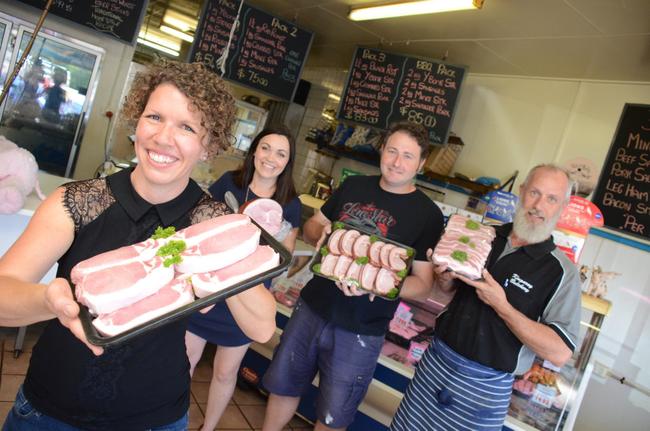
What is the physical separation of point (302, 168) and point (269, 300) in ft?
19.6

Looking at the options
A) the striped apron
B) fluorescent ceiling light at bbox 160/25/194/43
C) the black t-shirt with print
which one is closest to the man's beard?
the black t-shirt with print

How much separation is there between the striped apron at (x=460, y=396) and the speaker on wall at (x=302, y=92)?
19.2 feet

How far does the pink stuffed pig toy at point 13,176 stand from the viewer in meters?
2.60

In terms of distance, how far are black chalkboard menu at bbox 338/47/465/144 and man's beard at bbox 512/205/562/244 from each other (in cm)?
264

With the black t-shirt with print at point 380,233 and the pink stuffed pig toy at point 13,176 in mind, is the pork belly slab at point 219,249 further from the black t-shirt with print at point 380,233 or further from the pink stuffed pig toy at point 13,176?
the pink stuffed pig toy at point 13,176

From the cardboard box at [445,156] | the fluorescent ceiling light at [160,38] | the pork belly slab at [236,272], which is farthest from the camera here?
the fluorescent ceiling light at [160,38]

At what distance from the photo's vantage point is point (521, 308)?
80.8 inches

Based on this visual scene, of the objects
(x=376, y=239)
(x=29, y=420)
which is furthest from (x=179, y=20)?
(x=29, y=420)

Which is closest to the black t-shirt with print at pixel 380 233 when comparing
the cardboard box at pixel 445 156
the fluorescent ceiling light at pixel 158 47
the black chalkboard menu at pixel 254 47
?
the cardboard box at pixel 445 156

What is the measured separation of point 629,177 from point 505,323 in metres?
2.76

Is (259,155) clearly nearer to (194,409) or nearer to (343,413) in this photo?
(343,413)

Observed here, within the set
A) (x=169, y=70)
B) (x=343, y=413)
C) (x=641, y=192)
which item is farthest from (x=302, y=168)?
(x=169, y=70)

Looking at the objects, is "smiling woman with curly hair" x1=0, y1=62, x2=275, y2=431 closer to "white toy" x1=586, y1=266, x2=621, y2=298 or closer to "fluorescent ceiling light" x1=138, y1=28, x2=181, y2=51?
"white toy" x1=586, y1=266, x2=621, y2=298

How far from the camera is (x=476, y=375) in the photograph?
6.80 ft
